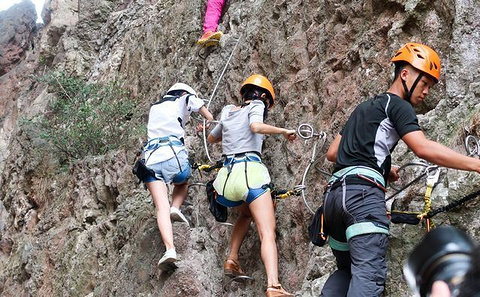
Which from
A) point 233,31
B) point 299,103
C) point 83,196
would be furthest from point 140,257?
point 233,31

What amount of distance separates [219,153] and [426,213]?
4.02 m

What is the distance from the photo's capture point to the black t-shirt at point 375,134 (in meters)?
3.62

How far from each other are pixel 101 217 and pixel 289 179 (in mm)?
4379

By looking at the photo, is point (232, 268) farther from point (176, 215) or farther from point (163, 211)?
point (176, 215)

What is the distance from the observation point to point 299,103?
632 centimetres

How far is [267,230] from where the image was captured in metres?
5.07

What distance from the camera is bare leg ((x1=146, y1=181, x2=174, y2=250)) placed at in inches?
224

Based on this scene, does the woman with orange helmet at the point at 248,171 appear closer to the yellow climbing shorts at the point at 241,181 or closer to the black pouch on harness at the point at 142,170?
the yellow climbing shorts at the point at 241,181

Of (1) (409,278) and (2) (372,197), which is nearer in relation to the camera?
(1) (409,278)

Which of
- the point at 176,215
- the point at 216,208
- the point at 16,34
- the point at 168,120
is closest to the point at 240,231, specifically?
the point at 216,208

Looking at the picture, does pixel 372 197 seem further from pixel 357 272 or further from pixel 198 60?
pixel 198 60

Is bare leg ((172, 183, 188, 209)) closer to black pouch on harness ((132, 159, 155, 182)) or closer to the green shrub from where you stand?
black pouch on harness ((132, 159, 155, 182))

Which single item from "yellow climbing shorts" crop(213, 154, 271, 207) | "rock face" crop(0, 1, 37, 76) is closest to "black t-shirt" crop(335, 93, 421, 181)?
"yellow climbing shorts" crop(213, 154, 271, 207)

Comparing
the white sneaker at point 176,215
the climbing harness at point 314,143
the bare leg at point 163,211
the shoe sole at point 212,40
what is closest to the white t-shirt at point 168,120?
the bare leg at point 163,211
